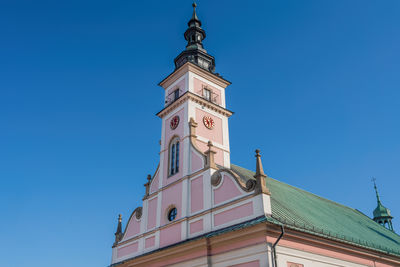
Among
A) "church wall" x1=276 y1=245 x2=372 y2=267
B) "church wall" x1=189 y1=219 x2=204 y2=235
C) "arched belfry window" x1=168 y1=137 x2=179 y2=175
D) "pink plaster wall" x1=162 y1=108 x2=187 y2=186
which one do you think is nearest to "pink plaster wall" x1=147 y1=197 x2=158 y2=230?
"pink plaster wall" x1=162 y1=108 x2=187 y2=186

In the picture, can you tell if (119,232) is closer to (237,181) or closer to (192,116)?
(192,116)

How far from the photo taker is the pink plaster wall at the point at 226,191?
19641 mm

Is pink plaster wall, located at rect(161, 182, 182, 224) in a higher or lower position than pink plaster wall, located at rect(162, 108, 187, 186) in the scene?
lower

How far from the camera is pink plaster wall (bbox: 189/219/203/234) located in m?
20.9

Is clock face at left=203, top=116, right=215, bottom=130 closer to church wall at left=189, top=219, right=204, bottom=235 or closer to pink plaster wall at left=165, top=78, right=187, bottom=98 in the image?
pink plaster wall at left=165, top=78, right=187, bottom=98

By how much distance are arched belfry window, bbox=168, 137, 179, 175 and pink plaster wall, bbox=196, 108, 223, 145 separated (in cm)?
182

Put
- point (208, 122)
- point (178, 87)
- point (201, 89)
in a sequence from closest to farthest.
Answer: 1. point (208, 122)
2. point (201, 89)
3. point (178, 87)

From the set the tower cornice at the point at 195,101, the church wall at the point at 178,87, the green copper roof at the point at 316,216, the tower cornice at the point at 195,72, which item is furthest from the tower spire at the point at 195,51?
the green copper roof at the point at 316,216

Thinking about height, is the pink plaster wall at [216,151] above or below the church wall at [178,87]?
below

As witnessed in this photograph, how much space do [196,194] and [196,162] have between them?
2.12 m

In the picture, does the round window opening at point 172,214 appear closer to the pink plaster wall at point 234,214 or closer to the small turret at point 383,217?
the pink plaster wall at point 234,214

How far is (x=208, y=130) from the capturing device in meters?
26.1

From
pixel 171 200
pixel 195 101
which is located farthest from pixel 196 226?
pixel 195 101

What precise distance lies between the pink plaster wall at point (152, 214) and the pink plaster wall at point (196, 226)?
4271mm
